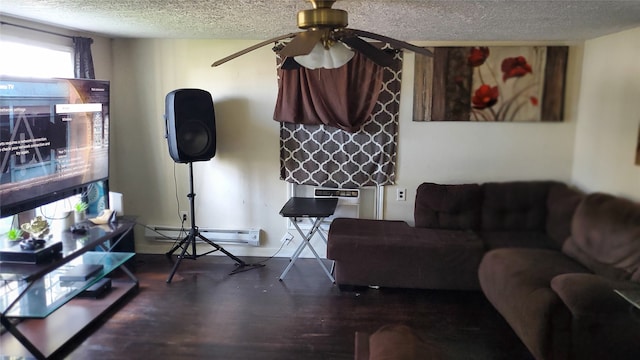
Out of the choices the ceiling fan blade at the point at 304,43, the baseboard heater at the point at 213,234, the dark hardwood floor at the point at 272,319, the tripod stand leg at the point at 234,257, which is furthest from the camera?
the baseboard heater at the point at 213,234

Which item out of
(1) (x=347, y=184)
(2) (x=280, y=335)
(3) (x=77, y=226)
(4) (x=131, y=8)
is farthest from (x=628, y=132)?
(3) (x=77, y=226)

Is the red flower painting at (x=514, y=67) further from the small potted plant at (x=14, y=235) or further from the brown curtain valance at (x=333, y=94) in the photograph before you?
the small potted plant at (x=14, y=235)

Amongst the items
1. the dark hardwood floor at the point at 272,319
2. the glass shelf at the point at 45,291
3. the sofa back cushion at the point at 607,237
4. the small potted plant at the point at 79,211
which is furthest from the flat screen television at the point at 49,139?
the sofa back cushion at the point at 607,237

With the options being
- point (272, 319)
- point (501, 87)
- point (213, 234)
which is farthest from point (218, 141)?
point (501, 87)

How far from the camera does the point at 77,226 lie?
123 inches

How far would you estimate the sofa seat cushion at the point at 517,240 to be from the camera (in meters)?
3.38

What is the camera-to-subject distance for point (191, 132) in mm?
3643

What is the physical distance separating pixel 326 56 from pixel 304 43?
208mm

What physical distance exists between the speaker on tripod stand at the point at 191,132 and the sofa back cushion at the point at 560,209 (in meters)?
2.35

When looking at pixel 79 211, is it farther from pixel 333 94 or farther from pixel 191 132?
pixel 333 94

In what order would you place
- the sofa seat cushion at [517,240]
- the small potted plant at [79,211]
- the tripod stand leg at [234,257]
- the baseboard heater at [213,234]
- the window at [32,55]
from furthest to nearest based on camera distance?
1. the baseboard heater at [213,234]
2. the tripod stand leg at [234,257]
3. the sofa seat cushion at [517,240]
4. the small potted plant at [79,211]
5. the window at [32,55]

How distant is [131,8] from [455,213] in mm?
2647

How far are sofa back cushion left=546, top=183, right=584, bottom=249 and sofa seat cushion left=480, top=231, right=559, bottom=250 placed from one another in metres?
0.06

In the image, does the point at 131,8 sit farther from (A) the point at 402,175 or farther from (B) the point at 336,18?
(A) the point at 402,175
